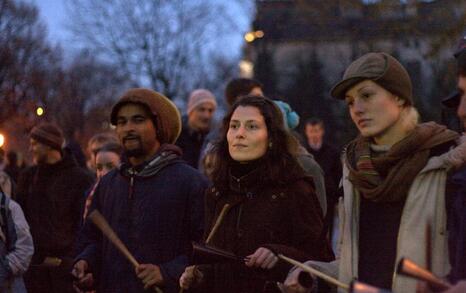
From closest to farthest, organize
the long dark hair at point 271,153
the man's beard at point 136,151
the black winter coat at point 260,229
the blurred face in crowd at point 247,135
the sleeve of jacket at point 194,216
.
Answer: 1. the black winter coat at point 260,229
2. the long dark hair at point 271,153
3. the blurred face in crowd at point 247,135
4. the sleeve of jacket at point 194,216
5. the man's beard at point 136,151

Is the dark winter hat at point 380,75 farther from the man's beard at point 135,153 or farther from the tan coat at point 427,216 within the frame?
the man's beard at point 135,153

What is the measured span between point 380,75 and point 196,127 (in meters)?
5.16

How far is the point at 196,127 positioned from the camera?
9.98 metres

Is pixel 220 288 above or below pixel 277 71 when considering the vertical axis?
below

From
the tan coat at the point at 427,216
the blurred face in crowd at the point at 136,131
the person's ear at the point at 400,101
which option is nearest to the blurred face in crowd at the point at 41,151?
the blurred face in crowd at the point at 136,131

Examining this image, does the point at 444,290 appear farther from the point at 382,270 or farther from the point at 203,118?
the point at 203,118

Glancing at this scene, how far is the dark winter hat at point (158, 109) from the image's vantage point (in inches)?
269

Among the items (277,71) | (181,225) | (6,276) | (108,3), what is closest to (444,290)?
(181,225)

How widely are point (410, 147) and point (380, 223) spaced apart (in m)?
0.40

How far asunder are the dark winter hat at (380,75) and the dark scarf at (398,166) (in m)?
0.25

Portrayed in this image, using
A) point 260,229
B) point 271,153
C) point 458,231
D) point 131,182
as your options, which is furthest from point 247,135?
point 458,231

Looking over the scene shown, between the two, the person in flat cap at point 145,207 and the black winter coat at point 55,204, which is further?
the black winter coat at point 55,204

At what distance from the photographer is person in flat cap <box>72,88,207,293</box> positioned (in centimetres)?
645

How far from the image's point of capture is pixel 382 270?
4.78 meters
